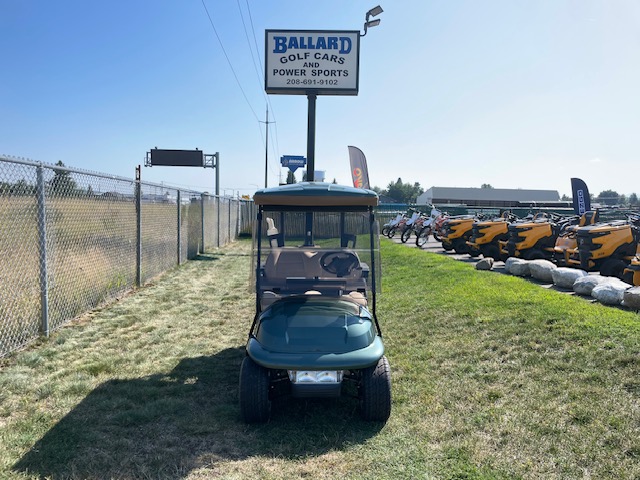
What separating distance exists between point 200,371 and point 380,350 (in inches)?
82.5

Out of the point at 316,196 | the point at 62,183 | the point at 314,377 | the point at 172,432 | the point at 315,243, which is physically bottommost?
the point at 172,432

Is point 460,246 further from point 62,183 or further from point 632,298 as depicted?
point 62,183

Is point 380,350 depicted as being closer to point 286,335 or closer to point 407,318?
point 286,335

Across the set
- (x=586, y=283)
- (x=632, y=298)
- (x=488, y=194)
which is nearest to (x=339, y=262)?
(x=632, y=298)

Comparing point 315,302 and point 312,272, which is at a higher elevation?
point 312,272

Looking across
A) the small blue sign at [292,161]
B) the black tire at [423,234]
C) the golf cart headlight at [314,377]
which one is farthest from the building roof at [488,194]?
the golf cart headlight at [314,377]

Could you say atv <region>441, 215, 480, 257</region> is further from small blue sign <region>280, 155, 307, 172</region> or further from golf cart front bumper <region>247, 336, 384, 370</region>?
golf cart front bumper <region>247, 336, 384, 370</region>

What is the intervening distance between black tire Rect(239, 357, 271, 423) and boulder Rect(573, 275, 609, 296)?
214 inches

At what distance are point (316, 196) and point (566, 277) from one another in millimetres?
5515

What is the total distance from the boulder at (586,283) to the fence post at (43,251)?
7.12 meters

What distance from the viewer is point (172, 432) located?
11.4 feet

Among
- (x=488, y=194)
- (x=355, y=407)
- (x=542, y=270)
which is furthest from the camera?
(x=488, y=194)

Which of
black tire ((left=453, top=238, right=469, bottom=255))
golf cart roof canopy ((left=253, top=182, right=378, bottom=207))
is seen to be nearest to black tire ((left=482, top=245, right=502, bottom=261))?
black tire ((left=453, top=238, right=469, bottom=255))

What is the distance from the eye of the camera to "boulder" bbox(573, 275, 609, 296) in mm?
6852
